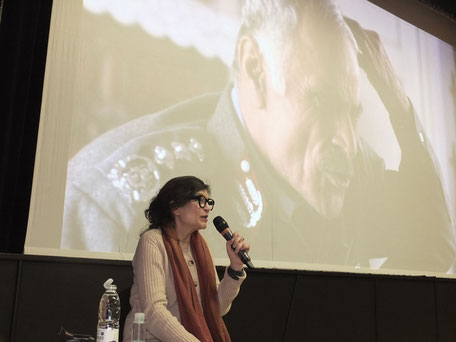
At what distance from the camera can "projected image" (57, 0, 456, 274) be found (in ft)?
8.40

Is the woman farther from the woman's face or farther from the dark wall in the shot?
the dark wall

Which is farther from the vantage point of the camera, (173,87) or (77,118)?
(173,87)

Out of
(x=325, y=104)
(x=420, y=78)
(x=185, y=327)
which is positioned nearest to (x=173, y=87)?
(x=325, y=104)

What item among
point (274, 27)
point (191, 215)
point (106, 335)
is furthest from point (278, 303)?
point (106, 335)

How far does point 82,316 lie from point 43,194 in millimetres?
588

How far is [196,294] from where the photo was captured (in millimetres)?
1956

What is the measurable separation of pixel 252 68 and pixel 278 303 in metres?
1.45

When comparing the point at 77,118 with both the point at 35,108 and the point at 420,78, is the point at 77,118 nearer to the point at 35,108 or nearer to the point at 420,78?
the point at 35,108

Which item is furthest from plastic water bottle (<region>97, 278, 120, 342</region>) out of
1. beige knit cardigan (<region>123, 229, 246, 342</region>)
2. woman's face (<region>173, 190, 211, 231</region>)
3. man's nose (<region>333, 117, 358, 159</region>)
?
man's nose (<region>333, 117, 358, 159</region>)

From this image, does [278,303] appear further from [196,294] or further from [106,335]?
[106,335]

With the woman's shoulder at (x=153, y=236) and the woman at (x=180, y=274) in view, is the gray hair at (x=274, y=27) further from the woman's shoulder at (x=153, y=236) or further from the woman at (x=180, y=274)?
the woman's shoulder at (x=153, y=236)

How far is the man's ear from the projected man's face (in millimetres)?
48

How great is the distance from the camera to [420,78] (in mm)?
4309

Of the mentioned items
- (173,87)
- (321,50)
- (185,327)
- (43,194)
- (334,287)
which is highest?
(321,50)
